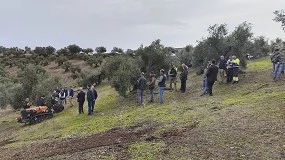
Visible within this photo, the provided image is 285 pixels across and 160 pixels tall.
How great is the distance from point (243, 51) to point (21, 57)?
61.8m

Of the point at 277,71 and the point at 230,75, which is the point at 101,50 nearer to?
the point at 230,75

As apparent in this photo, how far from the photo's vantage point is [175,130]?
53.8 feet

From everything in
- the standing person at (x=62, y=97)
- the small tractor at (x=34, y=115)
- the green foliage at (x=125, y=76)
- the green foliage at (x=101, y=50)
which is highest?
the green foliage at (x=101, y=50)

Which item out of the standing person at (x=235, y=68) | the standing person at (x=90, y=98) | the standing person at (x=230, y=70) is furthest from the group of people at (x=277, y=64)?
the standing person at (x=90, y=98)

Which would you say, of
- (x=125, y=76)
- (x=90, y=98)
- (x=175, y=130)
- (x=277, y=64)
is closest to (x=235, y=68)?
(x=277, y=64)

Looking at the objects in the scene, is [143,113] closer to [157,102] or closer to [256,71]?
[157,102]

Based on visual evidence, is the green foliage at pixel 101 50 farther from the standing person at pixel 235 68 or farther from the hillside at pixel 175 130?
the standing person at pixel 235 68

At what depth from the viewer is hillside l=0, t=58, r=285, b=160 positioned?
44.5 feet

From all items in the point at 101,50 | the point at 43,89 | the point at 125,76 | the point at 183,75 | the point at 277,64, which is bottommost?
the point at 43,89

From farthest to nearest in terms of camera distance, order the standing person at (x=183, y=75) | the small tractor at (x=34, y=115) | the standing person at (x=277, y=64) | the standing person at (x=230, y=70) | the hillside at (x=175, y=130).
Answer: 1. the standing person at (x=183, y=75)
2. the small tractor at (x=34, y=115)
3. the standing person at (x=230, y=70)
4. the standing person at (x=277, y=64)
5. the hillside at (x=175, y=130)

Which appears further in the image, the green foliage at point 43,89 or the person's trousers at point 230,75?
the green foliage at point 43,89

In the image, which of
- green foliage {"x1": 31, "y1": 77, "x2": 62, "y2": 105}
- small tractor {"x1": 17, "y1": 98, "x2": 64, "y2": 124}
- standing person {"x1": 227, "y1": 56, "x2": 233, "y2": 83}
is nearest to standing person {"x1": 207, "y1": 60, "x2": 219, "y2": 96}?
standing person {"x1": 227, "y1": 56, "x2": 233, "y2": 83}

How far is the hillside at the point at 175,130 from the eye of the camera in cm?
1356

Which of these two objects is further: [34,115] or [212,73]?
[34,115]
